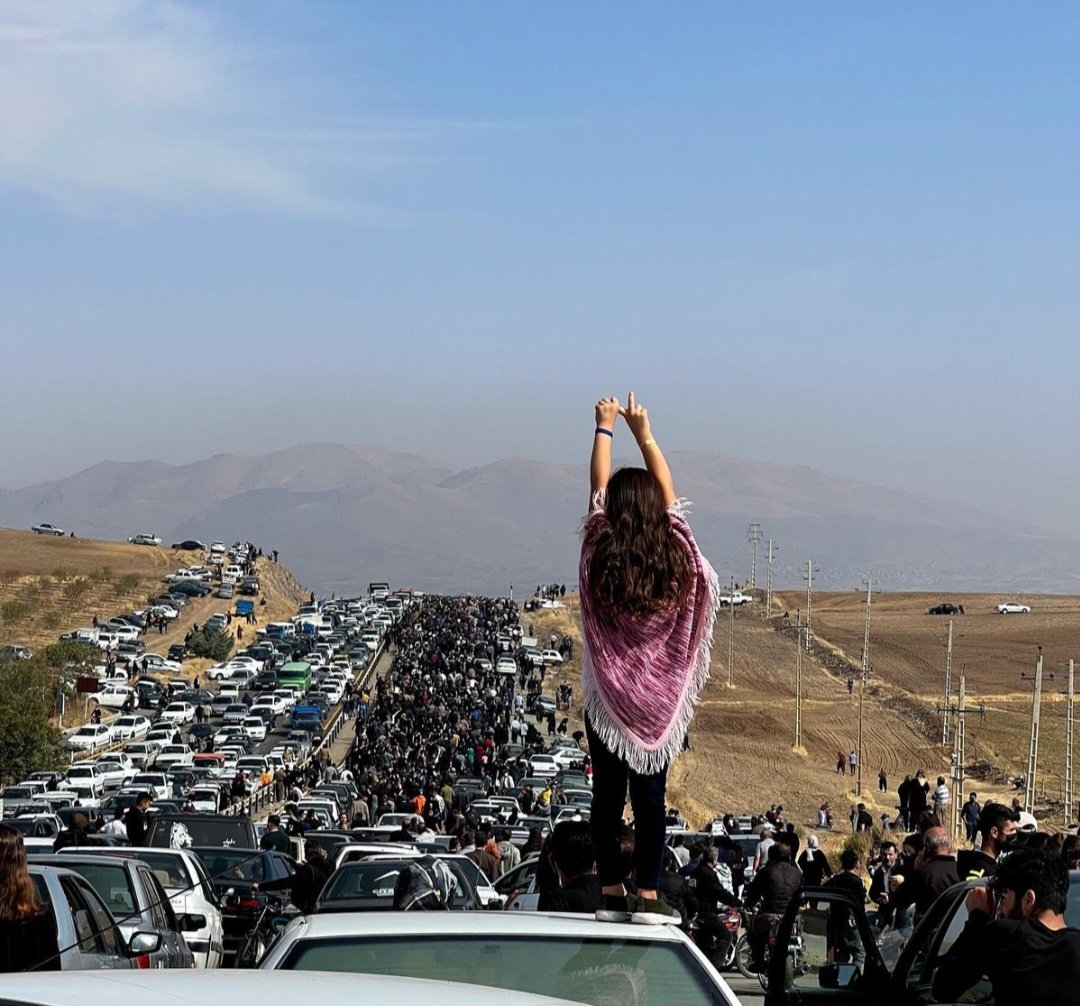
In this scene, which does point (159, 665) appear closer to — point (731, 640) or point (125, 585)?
point (731, 640)

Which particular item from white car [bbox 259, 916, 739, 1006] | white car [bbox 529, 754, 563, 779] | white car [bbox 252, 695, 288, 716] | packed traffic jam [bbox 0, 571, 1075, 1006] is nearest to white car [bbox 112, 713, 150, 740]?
packed traffic jam [bbox 0, 571, 1075, 1006]

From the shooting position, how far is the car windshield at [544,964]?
5.22m

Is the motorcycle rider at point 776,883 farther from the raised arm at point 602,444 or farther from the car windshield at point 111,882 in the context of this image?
the raised arm at point 602,444

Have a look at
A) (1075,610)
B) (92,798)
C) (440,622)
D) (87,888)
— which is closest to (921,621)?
(1075,610)

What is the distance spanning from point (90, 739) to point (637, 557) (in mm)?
73837

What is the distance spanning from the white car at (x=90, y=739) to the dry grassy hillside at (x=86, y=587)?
33.6m

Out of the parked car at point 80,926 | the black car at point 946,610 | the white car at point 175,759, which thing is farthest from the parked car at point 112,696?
the black car at point 946,610

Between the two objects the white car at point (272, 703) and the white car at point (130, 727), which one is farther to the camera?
the white car at point (272, 703)

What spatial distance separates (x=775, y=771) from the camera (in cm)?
8106

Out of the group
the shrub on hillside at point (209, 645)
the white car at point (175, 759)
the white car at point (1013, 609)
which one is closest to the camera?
the white car at point (175, 759)

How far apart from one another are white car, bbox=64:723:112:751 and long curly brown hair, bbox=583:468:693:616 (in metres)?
72.8

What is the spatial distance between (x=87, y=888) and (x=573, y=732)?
81775mm

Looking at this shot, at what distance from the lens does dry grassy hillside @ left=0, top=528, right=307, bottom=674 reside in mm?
130750

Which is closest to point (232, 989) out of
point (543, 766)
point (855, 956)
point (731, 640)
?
point (855, 956)
